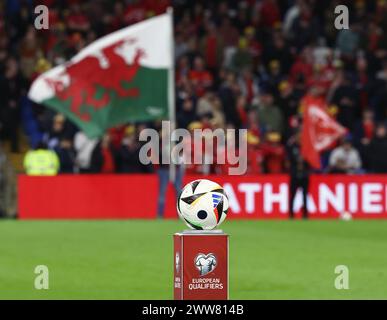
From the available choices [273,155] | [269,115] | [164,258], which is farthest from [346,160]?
[164,258]

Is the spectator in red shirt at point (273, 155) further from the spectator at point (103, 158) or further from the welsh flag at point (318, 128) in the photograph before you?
the spectator at point (103, 158)

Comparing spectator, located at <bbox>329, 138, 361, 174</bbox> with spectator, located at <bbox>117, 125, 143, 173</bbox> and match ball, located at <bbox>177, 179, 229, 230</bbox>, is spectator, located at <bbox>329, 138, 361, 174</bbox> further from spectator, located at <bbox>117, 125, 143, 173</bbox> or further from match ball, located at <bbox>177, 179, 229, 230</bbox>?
match ball, located at <bbox>177, 179, 229, 230</bbox>

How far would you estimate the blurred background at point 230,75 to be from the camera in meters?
33.7

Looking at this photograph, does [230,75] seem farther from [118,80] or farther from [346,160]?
[118,80]

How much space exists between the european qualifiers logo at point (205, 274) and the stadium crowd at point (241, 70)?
18630 mm

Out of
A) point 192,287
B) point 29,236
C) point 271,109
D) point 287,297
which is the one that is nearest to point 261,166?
point 271,109

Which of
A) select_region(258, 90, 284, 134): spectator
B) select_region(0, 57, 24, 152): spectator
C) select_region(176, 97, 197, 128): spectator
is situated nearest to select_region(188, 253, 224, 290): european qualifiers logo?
select_region(176, 97, 197, 128): spectator

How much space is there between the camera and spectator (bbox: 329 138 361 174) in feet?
110

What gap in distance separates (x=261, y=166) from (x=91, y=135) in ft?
15.0

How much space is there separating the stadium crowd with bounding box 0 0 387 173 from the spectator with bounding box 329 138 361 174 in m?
0.02

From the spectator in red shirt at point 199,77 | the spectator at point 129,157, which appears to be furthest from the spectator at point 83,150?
the spectator in red shirt at point 199,77

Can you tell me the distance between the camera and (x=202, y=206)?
14.2 m
